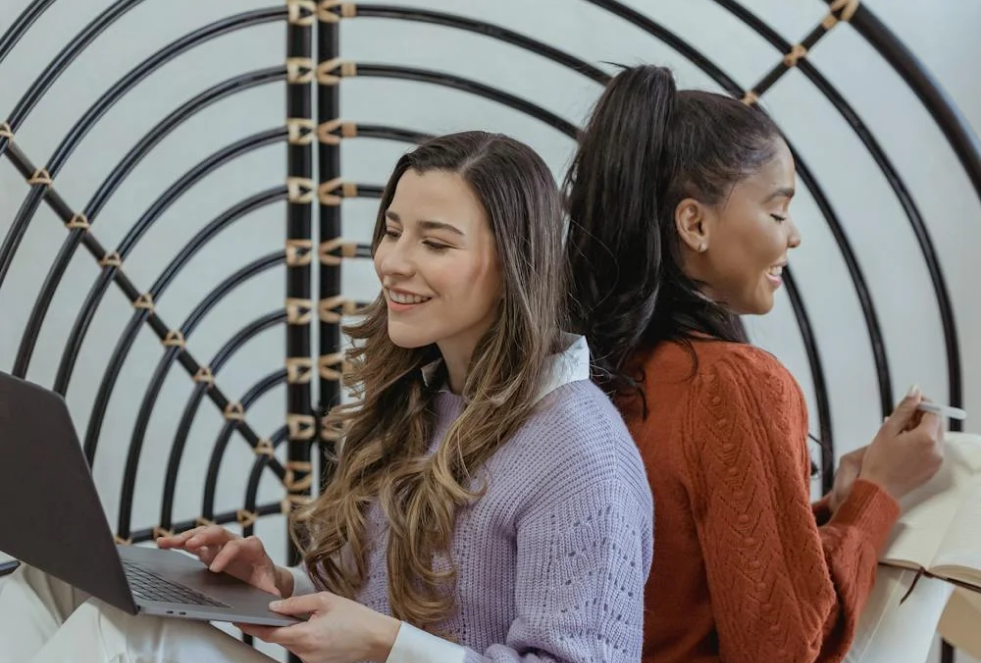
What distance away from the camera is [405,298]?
4.18 ft

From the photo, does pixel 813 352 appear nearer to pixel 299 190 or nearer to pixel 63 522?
pixel 299 190

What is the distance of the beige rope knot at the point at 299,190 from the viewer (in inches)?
75.2

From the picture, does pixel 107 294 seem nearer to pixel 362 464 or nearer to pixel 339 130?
pixel 339 130

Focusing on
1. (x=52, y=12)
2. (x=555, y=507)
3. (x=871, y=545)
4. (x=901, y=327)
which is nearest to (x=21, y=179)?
(x=52, y=12)

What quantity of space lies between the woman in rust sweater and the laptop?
0.44 m

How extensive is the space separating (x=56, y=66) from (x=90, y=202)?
0.19 m

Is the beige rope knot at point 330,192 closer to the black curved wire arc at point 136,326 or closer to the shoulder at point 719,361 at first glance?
the black curved wire arc at point 136,326

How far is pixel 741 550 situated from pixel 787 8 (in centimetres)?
171

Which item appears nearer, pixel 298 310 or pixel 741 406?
pixel 741 406

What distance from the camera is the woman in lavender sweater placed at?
116 cm

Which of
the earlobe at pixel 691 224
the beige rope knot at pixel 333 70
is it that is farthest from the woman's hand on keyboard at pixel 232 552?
the beige rope knot at pixel 333 70

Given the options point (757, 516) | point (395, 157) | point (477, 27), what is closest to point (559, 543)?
point (757, 516)

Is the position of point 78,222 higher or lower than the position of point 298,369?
higher

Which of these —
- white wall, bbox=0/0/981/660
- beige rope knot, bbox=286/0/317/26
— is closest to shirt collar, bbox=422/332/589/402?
beige rope knot, bbox=286/0/317/26
